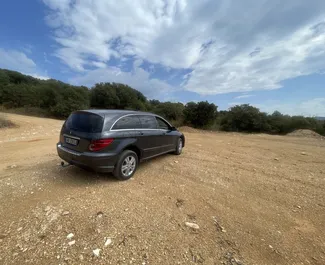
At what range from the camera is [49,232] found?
224 cm

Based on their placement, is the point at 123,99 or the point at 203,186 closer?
the point at 203,186

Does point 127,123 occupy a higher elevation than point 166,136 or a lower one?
higher

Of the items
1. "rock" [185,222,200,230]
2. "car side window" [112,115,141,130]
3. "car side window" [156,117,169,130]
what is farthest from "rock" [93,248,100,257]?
"car side window" [156,117,169,130]

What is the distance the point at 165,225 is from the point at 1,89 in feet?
114

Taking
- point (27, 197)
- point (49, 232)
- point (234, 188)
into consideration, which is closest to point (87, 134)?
point (27, 197)

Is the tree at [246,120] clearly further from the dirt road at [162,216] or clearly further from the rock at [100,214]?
the rock at [100,214]

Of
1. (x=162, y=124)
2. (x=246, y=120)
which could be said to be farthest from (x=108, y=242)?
(x=246, y=120)

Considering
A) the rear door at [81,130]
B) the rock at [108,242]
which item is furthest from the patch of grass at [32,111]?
the rock at [108,242]

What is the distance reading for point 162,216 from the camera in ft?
8.63

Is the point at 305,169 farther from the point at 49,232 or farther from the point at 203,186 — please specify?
the point at 49,232

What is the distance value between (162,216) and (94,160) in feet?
5.46

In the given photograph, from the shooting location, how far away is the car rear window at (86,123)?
3434 mm

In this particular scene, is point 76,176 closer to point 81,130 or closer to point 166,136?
point 81,130

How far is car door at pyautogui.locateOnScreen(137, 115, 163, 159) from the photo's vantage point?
4234 mm
